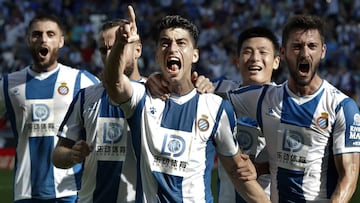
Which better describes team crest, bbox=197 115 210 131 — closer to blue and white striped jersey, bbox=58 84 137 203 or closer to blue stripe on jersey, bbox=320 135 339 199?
blue and white striped jersey, bbox=58 84 137 203

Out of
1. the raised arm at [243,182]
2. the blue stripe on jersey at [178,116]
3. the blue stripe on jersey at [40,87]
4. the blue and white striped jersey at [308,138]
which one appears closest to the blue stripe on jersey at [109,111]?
the blue stripe on jersey at [178,116]

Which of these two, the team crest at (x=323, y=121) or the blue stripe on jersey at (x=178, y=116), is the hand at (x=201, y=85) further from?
the team crest at (x=323, y=121)

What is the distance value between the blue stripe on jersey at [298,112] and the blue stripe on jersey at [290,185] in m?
0.35

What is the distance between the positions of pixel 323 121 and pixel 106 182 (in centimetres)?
159

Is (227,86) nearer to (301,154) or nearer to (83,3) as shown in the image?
(301,154)

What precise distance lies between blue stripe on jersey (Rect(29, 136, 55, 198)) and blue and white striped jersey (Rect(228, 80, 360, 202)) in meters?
2.11

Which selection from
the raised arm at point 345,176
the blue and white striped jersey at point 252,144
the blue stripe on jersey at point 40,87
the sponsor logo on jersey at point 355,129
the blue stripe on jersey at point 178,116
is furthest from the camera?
the blue stripe on jersey at point 40,87

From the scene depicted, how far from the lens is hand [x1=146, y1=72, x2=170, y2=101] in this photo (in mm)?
5453

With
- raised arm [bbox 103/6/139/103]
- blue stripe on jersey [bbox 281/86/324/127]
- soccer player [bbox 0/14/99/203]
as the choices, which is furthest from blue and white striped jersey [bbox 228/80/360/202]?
soccer player [bbox 0/14/99/203]

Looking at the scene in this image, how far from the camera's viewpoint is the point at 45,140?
7.31m

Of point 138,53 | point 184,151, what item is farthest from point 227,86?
point 184,151

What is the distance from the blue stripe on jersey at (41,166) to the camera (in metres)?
7.28

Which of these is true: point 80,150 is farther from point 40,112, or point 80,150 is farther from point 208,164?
point 40,112

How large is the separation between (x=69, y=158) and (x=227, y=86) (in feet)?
7.86
